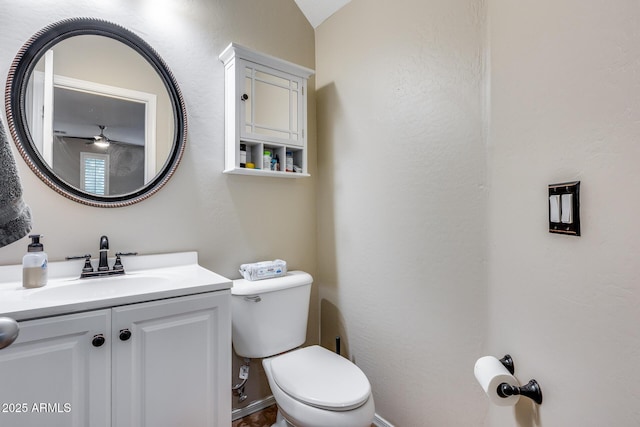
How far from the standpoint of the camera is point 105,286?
1165mm

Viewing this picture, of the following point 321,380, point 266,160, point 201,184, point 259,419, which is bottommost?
point 259,419

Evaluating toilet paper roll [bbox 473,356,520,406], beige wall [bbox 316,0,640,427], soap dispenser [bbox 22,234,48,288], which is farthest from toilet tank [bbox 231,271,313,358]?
toilet paper roll [bbox 473,356,520,406]

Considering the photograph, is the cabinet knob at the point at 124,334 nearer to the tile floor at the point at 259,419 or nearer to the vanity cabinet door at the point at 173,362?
the vanity cabinet door at the point at 173,362

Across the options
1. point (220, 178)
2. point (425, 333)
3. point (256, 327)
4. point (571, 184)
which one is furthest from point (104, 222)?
point (571, 184)

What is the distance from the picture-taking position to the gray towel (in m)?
0.46

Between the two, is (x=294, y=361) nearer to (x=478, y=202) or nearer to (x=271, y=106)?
(x=478, y=202)

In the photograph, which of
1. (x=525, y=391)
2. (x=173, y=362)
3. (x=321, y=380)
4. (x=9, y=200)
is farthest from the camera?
(x=321, y=380)

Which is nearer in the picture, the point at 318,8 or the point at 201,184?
the point at 201,184

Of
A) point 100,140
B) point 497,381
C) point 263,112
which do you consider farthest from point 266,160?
point 497,381

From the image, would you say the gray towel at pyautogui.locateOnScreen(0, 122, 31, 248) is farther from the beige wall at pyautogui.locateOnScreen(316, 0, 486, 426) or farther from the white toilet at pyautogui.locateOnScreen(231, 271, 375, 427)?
the beige wall at pyautogui.locateOnScreen(316, 0, 486, 426)

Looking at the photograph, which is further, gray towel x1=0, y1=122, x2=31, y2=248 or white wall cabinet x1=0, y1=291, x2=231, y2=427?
white wall cabinet x1=0, y1=291, x2=231, y2=427

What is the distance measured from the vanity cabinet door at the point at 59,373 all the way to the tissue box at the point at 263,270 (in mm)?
671

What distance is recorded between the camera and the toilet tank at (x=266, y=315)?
1442 mm

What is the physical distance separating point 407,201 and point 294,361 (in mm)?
905
